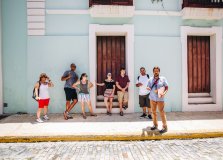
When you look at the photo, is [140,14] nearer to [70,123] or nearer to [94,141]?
[70,123]

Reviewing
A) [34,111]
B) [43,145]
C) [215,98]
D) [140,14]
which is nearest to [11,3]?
[34,111]

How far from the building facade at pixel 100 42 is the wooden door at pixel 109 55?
4cm

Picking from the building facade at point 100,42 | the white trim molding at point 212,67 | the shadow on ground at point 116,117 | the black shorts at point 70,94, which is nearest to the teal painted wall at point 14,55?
the building facade at point 100,42

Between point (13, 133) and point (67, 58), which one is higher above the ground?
point (67, 58)

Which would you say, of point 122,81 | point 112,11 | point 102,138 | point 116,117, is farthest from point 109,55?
point 102,138

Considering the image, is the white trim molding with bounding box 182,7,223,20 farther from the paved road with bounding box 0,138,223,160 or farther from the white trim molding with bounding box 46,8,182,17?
the paved road with bounding box 0,138,223,160

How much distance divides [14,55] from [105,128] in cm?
493

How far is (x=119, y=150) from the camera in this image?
5328 millimetres

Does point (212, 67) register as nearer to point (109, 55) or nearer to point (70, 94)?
point (109, 55)

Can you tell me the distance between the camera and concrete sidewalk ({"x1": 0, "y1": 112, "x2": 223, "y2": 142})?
Result: 6328mm

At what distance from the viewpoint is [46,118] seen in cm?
848

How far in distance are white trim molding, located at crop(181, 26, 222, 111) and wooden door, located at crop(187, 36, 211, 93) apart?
0.25m

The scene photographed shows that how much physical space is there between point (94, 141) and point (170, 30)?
235 inches

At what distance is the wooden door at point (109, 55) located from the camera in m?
10.2
